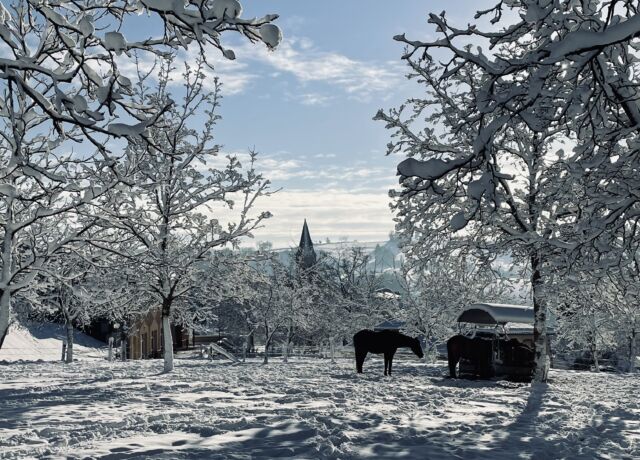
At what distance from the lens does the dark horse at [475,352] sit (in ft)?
58.1

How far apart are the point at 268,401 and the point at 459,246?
830 centimetres

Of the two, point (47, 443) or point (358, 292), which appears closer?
point (47, 443)

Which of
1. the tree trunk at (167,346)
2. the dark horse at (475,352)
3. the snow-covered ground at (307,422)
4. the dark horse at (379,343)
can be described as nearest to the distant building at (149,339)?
the tree trunk at (167,346)

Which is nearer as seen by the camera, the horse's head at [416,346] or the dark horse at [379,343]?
the dark horse at [379,343]

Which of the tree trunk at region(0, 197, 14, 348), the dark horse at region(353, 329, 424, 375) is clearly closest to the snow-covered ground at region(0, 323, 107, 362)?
the dark horse at region(353, 329, 424, 375)

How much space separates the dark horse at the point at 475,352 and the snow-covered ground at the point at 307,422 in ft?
12.7

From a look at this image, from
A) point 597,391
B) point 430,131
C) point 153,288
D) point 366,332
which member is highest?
point 430,131

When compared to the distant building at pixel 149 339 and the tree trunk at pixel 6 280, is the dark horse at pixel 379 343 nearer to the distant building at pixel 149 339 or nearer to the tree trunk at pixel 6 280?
the tree trunk at pixel 6 280

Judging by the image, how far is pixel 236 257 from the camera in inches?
784

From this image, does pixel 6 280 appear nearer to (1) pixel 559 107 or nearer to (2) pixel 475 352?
(1) pixel 559 107

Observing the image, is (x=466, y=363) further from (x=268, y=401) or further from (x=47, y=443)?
(x=47, y=443)

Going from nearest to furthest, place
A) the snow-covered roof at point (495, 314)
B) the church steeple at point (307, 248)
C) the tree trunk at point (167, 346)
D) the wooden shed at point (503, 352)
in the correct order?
the wooden shed at point (503, 352)
the snow-covered roof at point (495, 314)
the tree trunk at point (167, 346)
the church steeple at point (307, 248)

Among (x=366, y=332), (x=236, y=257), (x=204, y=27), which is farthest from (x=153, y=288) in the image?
(x=204, y=27)

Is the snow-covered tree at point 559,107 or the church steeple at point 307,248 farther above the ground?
the church steeple at point 307,248
